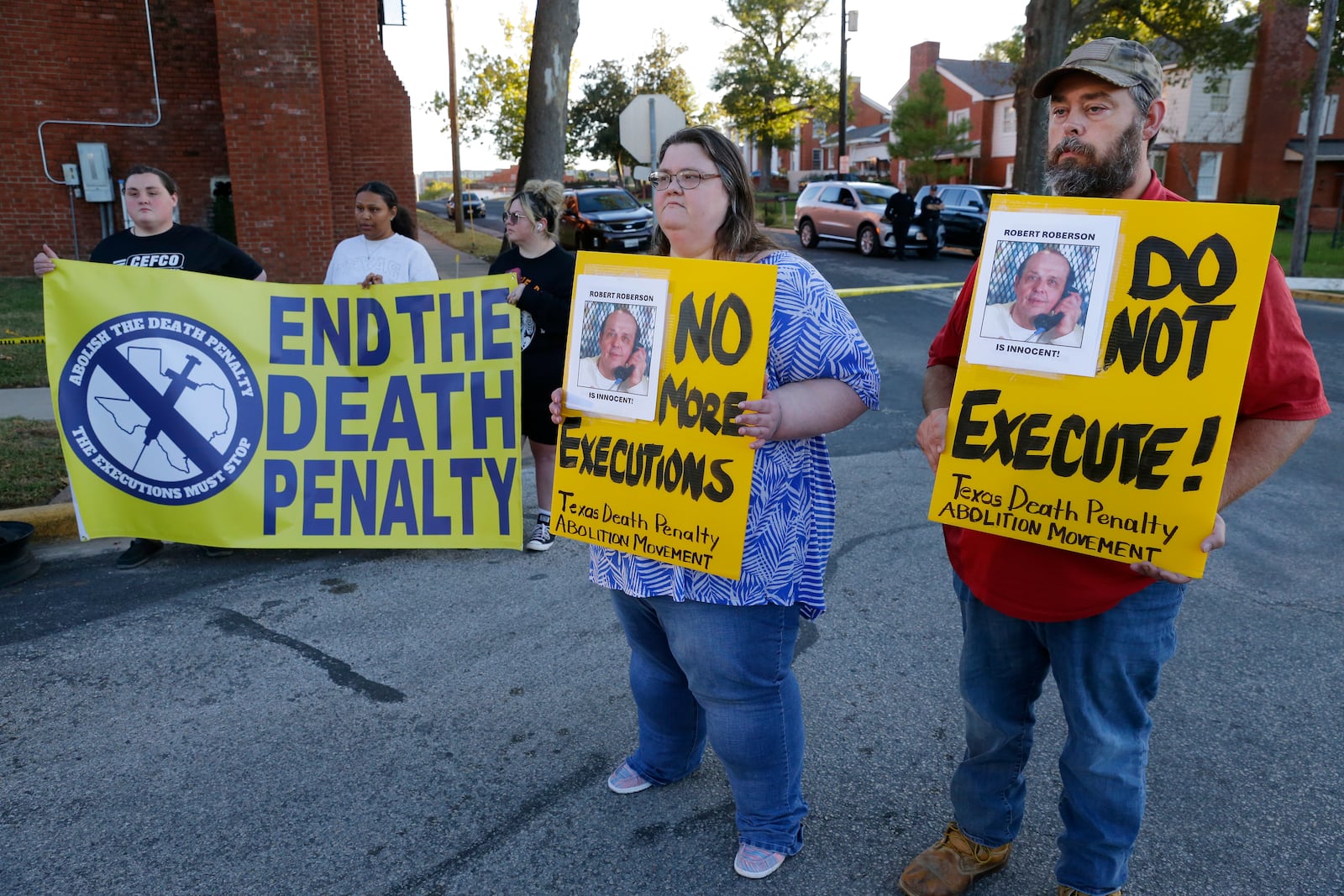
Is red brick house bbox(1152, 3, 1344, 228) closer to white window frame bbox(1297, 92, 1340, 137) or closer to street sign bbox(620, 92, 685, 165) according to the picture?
white window frame bbox(1297, 92, 1340, 137)

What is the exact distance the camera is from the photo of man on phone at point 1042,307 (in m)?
1.95

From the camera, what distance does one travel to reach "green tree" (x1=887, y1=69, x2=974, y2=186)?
134ft

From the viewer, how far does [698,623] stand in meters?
2.38

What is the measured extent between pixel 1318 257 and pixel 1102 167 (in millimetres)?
23599

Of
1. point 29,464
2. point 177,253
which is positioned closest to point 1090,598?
point 177,253

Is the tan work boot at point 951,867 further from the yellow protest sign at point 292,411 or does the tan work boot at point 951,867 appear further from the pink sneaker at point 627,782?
the yellow protest sign at point 292,411

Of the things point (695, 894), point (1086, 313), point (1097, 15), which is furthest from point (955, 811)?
point (1097, 15)

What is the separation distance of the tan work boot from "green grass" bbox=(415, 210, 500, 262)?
18163 mm

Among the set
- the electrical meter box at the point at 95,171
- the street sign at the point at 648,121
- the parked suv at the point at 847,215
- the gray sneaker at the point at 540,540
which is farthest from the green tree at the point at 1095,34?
the electrical meter box at the point at 95,171

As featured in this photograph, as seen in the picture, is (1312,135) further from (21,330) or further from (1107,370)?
(21,330)

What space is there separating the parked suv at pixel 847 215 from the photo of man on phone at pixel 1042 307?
1980cm

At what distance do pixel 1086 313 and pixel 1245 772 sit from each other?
1.90 m

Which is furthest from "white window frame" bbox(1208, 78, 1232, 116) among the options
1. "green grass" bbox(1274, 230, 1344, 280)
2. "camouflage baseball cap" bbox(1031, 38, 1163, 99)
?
"camouflage baseball cap" bbox(1031, 38, 1163, 99)

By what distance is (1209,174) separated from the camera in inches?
1431
